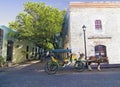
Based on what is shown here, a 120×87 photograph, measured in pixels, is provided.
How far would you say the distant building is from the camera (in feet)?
66.4

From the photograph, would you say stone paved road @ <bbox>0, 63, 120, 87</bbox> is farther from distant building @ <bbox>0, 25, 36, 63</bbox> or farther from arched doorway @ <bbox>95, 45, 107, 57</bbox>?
distant building @ <bbox>0, 25, 36, 63</bbox>

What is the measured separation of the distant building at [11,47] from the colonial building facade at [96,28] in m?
6.94

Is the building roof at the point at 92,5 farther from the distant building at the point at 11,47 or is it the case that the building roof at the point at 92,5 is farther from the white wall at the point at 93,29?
the distant building at the point at 11,47

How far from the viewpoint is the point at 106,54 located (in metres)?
20.7

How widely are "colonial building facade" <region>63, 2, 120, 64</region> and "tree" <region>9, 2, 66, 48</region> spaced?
122 inches

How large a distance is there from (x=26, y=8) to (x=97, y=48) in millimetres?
10384

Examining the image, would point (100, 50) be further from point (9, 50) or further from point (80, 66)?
point (9, 50)

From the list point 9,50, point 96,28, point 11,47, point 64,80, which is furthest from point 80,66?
point 11,47

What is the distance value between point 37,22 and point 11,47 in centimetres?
437

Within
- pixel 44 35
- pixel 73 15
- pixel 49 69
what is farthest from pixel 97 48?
pixel 49 69

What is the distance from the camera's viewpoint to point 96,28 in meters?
21.0

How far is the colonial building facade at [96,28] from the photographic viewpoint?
20688 mm

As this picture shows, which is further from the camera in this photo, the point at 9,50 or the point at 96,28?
the point at 9,50

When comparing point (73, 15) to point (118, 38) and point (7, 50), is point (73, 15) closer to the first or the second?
point (118, 38)
